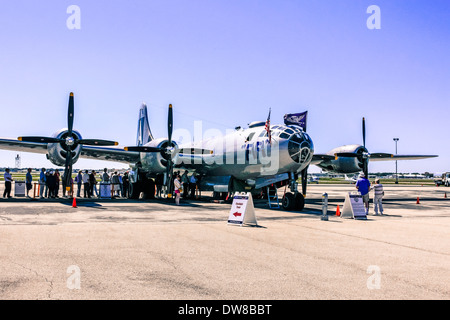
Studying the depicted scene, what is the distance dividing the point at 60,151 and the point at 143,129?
33.2 feet

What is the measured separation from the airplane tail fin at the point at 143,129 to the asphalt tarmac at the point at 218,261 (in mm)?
19208

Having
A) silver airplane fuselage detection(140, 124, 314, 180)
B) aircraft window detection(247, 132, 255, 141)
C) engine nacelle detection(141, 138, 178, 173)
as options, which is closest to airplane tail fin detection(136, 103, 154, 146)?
silver airplane fuselage detection(140, 124, 314, 180)

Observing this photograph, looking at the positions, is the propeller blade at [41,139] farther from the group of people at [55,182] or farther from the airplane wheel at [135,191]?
the airplane wheel at [135,191]

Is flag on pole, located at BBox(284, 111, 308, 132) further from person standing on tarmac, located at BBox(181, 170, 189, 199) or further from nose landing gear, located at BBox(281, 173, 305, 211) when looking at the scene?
nose landing gear, located at BBox(281, 173, 305, 211)

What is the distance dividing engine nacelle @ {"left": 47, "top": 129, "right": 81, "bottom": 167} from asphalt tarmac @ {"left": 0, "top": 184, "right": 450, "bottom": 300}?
35.7ft

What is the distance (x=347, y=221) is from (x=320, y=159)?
1537 cm

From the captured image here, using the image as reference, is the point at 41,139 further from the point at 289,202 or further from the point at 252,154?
the point at 289,202

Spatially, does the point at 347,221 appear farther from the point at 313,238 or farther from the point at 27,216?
the point at 27,216

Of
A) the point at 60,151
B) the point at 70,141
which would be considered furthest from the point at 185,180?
the point at 60,151

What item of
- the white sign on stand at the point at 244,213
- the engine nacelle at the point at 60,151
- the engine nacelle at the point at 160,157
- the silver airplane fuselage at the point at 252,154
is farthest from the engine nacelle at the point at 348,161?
the engine nacelle at the point at 60,151

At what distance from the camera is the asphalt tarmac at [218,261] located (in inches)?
210

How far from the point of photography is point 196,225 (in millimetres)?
12547

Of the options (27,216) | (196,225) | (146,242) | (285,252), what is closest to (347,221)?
(196,225)

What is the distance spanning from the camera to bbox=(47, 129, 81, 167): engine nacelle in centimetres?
2295
